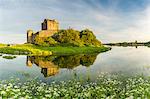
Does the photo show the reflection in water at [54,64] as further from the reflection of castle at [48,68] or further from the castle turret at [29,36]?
the castle turret at [29,36]

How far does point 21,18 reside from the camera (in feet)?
102

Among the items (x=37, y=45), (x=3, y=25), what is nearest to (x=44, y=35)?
(x=37, y=45)

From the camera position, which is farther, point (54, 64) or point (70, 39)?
point (70, 39)

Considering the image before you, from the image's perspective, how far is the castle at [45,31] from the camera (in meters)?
67.1

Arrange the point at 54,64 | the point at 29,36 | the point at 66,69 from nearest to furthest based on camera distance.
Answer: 1. the point at 66,69
2. the point at 54,64
3. the point at 29,36

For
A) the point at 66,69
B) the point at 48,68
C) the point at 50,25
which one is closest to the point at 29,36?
the point at 50,25

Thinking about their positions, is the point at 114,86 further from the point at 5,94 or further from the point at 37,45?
the point at 37,45

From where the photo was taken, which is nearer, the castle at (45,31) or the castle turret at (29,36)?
the castle turret at (29,36)

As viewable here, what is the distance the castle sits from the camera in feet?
220

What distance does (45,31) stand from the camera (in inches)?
2719

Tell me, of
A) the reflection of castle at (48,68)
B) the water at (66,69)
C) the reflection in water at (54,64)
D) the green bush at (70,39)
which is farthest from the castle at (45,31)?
the reflection of castle at (48,68)

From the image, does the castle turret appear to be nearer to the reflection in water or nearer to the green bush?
the green bush

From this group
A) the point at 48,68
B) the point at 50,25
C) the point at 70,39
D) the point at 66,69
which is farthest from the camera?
the point at 50,25

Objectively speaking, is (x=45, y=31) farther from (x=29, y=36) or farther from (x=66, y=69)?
(x=66, y=69)
